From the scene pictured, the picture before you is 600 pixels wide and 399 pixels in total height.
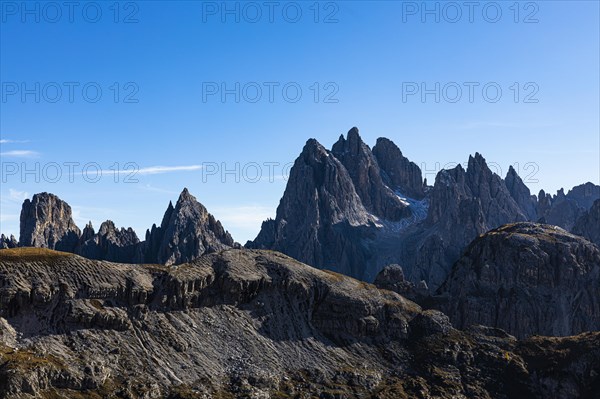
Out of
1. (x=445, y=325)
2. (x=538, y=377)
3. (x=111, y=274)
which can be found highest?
(x=111, y=274)

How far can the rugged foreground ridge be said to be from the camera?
485ft

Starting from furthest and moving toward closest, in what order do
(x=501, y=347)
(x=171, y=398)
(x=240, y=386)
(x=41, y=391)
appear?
(x=501, y=347), (x=240, y=386), (x=171, y=398), (x=41, y=391)

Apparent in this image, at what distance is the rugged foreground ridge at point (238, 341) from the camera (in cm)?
14788

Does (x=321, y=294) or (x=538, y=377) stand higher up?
(x=321, y=294)

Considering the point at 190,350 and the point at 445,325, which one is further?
the point at 445,325

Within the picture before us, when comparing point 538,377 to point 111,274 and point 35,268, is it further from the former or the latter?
point 35,268

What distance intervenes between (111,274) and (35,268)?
16.8 m

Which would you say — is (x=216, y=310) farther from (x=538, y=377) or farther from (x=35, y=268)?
(x=538, y=377)

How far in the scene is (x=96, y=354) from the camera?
15012cm

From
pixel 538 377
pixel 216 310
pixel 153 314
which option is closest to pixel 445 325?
pixel 538 377

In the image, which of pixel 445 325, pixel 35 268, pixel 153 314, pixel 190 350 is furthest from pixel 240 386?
pixel 445 325

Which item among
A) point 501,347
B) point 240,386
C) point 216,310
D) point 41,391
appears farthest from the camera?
Result: point 501,347

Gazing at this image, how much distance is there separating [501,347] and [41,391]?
11857 cm

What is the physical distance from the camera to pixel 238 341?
560 feet
